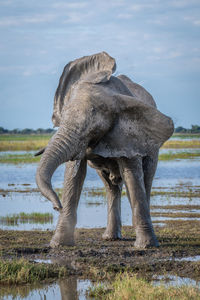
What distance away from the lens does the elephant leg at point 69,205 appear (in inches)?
330

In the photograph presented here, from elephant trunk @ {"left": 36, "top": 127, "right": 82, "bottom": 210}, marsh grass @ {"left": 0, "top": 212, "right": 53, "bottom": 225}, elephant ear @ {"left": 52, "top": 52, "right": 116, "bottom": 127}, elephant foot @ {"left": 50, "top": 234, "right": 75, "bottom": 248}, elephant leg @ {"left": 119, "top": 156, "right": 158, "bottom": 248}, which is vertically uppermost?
elephant ear @ {"left": 52, "top": 52, "right": 116, "bottom": 127}

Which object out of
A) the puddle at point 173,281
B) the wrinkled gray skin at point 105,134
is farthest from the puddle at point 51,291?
the wrinkled gray skin at point 105,134

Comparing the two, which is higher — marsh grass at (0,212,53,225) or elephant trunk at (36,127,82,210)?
elephant trunk at (36,127,82,210)

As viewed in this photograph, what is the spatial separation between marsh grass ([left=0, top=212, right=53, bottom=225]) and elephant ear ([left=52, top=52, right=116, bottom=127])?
3.18 m

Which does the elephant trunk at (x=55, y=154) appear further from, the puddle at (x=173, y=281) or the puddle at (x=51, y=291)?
the puddle at (x=173, y=281)

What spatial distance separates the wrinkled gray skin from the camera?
7.27m

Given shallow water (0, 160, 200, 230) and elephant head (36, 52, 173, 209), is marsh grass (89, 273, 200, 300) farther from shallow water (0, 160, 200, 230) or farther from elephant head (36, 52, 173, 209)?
shallow water (0, 160, 200, 230)

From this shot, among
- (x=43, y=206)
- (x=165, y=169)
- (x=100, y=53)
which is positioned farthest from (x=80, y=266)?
(x=165, y=169)

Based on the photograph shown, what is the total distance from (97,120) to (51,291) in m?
2.34

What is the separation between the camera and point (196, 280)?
6242mm

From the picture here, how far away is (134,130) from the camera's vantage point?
817 centimetres

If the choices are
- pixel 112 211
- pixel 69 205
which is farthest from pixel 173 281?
pixel 112 211

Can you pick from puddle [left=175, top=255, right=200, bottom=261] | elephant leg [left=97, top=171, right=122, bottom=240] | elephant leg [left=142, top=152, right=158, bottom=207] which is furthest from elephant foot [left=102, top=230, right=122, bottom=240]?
puddle [left=175, top=255, right=200, bottom=261]

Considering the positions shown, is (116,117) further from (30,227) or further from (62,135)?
(30,227)
